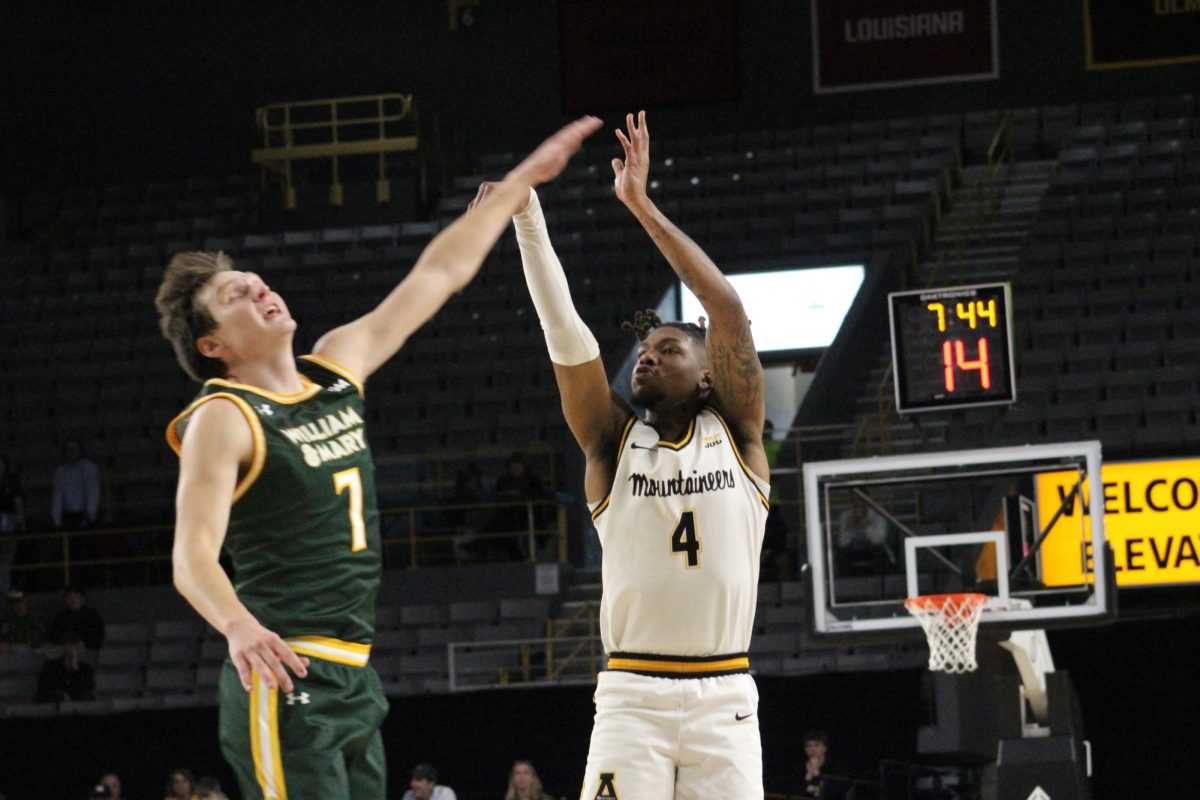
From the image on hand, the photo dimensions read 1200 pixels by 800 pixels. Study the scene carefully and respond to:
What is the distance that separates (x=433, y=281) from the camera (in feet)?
15.7

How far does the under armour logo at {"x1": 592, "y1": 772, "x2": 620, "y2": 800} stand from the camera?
5.77 metres

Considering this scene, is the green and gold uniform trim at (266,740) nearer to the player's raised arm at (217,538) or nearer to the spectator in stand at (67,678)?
the player's raised arm at (217,538)

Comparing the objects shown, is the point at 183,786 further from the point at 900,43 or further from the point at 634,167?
the point at 900,43

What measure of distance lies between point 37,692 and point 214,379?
14.2 metres

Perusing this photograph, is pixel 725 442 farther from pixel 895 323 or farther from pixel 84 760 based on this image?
pixel 84 760

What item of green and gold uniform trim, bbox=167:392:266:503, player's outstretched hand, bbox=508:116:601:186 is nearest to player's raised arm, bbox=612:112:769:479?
player's outstretched hand, bbox=508:116:601:186

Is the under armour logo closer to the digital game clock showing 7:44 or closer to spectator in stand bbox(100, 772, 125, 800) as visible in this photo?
the digital game clock showing 7:44

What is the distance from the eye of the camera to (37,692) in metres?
17.7

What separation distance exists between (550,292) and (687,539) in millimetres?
874

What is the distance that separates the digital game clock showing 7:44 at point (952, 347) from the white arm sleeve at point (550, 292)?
6.18 meters

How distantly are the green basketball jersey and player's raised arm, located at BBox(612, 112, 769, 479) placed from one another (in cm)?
186

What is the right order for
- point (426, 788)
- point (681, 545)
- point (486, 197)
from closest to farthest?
point (486, 197)
point (681, 545)
point (426, 788)

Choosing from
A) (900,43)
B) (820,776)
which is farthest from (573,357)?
(900,43)

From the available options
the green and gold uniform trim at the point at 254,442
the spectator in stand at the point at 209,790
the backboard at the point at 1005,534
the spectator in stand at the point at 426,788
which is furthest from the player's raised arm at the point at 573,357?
the spectator in stand at the point at 209,790
